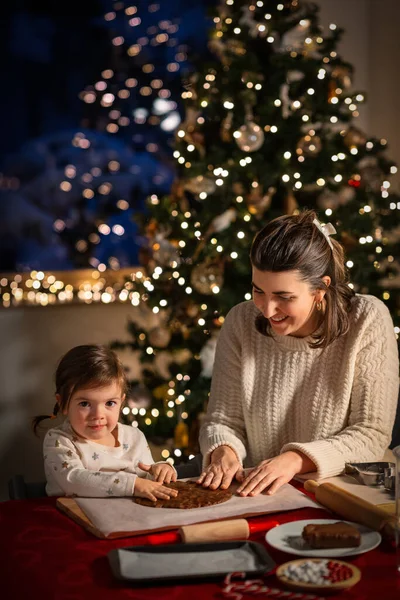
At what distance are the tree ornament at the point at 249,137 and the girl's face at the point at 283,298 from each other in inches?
55.9

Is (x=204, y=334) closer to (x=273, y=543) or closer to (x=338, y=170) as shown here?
(x=338, y=170)

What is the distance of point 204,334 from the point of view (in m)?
3.54

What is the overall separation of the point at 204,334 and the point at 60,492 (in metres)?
1.81

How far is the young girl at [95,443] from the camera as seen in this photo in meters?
1.70

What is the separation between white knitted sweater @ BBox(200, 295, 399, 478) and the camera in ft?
6.70

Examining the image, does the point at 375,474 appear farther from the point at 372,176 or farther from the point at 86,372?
the point at 372,176

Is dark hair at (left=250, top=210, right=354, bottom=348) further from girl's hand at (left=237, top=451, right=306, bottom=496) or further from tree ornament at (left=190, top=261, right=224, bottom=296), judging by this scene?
tree ornament at (left=190, top=261, right=224, bottom=296)

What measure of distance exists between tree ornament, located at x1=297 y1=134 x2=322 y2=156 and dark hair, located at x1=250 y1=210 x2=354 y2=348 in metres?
1.34

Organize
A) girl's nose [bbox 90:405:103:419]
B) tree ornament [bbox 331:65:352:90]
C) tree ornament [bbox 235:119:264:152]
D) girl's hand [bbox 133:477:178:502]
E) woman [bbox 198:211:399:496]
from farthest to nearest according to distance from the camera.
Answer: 1. tree ornament [bbox 331:65:352:90]
2. tree ornament [bbox 235:119:264:152]
3. woman [bbox 198:211:399:496]
4. girl's nose [bbox 90:405:103:419]
5. girl's hand [bbox 133:477:178:502]

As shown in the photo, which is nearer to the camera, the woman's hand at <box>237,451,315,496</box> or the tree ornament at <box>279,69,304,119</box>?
the woman's hand at <box>237,451,315,496</box>

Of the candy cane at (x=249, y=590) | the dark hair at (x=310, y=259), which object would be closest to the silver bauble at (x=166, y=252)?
the dark hair at (x=310, y=259)

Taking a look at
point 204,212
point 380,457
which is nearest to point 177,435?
point 204,212

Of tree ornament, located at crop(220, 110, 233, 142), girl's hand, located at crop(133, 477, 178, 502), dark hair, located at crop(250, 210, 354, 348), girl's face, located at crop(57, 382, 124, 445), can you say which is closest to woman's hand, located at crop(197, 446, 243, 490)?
girl's hand, located at crop(133, 477, 178, 502)

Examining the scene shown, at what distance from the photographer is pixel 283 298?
1.98 meters
